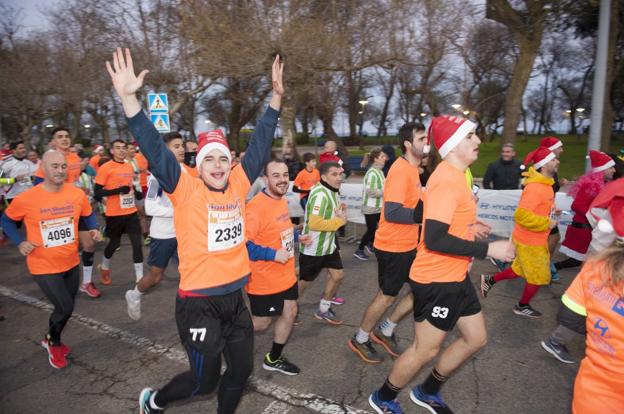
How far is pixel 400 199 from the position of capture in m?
3.84

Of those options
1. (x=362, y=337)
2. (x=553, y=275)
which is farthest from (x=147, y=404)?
(x=553, y=275)

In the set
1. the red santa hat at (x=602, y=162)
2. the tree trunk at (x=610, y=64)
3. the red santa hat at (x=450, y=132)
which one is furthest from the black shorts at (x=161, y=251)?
the tree trunk at (x=610, y=64)

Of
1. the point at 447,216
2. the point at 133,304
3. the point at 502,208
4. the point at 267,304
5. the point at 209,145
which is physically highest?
the point at 209,145

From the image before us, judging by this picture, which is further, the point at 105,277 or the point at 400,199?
the point at 105,277

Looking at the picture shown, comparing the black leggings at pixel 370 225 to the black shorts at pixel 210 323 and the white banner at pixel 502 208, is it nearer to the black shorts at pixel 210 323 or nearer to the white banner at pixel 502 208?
the white banner at pixel 502 208

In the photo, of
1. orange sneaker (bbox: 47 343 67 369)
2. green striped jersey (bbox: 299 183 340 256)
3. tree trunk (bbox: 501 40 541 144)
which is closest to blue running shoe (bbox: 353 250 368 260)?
green striped jersey (bbox: 299 183 340 256)

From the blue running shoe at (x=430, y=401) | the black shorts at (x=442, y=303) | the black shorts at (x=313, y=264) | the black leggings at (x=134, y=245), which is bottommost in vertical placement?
the blue running shoe at (x=430, y=401)

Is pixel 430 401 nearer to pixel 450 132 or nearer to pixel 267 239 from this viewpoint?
pixel 267 239

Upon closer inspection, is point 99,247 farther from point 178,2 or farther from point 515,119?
point 515,119

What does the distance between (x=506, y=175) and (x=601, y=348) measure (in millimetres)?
7105

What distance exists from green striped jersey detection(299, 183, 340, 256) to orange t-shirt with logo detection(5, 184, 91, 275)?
2326 mm

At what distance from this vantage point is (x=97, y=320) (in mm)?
5172

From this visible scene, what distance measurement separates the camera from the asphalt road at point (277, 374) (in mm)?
3402

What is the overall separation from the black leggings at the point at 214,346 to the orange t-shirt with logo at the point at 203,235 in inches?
5.7
